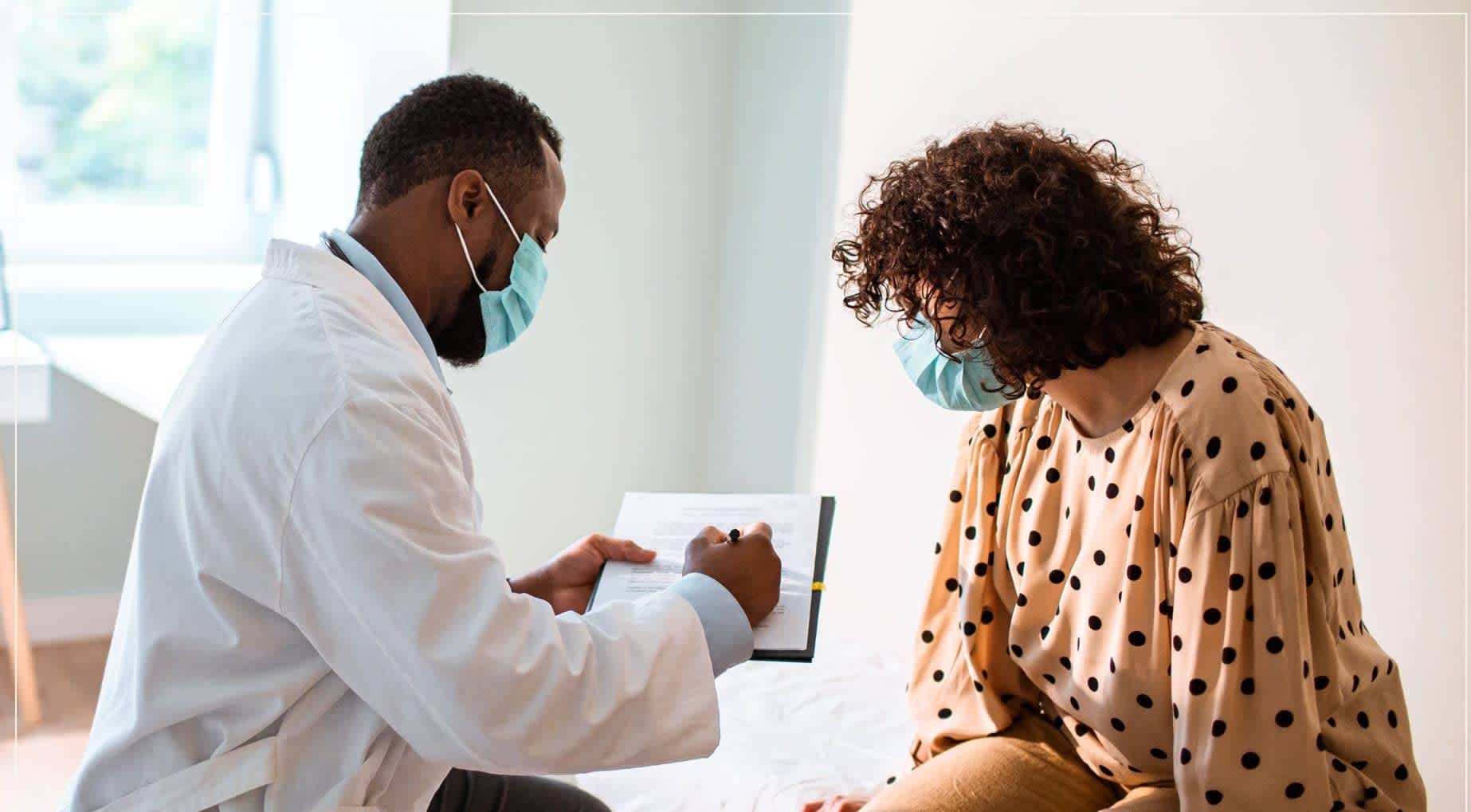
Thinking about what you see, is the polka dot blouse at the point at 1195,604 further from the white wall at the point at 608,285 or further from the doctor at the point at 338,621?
the white wall at the point at 608,285

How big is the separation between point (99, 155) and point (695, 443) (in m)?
1.64

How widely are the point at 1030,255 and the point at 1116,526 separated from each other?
0.29 meters

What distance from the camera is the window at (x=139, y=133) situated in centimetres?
312

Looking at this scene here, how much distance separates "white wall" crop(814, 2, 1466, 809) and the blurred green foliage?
2146 millimetres

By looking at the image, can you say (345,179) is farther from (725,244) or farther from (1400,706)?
(1400,706)

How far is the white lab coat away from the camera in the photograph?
40.4 inches

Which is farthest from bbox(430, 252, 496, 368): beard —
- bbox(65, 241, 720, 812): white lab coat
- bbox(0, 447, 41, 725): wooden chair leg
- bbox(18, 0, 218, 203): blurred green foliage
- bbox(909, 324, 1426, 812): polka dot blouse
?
bbox(18, 0, 218, 203): blurred green foliage

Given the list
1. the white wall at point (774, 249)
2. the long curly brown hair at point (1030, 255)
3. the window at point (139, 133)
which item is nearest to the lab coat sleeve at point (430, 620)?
the long curly brown hair at point (1030, 255)

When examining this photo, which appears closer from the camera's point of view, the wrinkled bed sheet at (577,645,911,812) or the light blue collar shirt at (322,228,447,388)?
the light blue collar shirt at (322,228,447,388)

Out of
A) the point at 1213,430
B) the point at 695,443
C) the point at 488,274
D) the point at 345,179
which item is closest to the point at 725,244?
the point at 695,443

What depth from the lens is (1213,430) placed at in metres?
1.23

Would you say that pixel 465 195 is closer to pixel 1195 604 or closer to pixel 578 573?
pixel 578 573

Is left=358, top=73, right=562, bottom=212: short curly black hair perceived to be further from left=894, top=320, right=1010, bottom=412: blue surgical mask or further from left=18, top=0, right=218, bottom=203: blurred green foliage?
left=18, top=0, right=218, bottom=203: blurred green foliage

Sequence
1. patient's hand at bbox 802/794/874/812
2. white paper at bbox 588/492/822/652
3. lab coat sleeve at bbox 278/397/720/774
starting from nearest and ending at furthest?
1. lab coat sleeve at bbox 278/397/720/774
2. white paper at bbox 588/492/822/652
3. patient's hand at bbox 802/794/874/812
